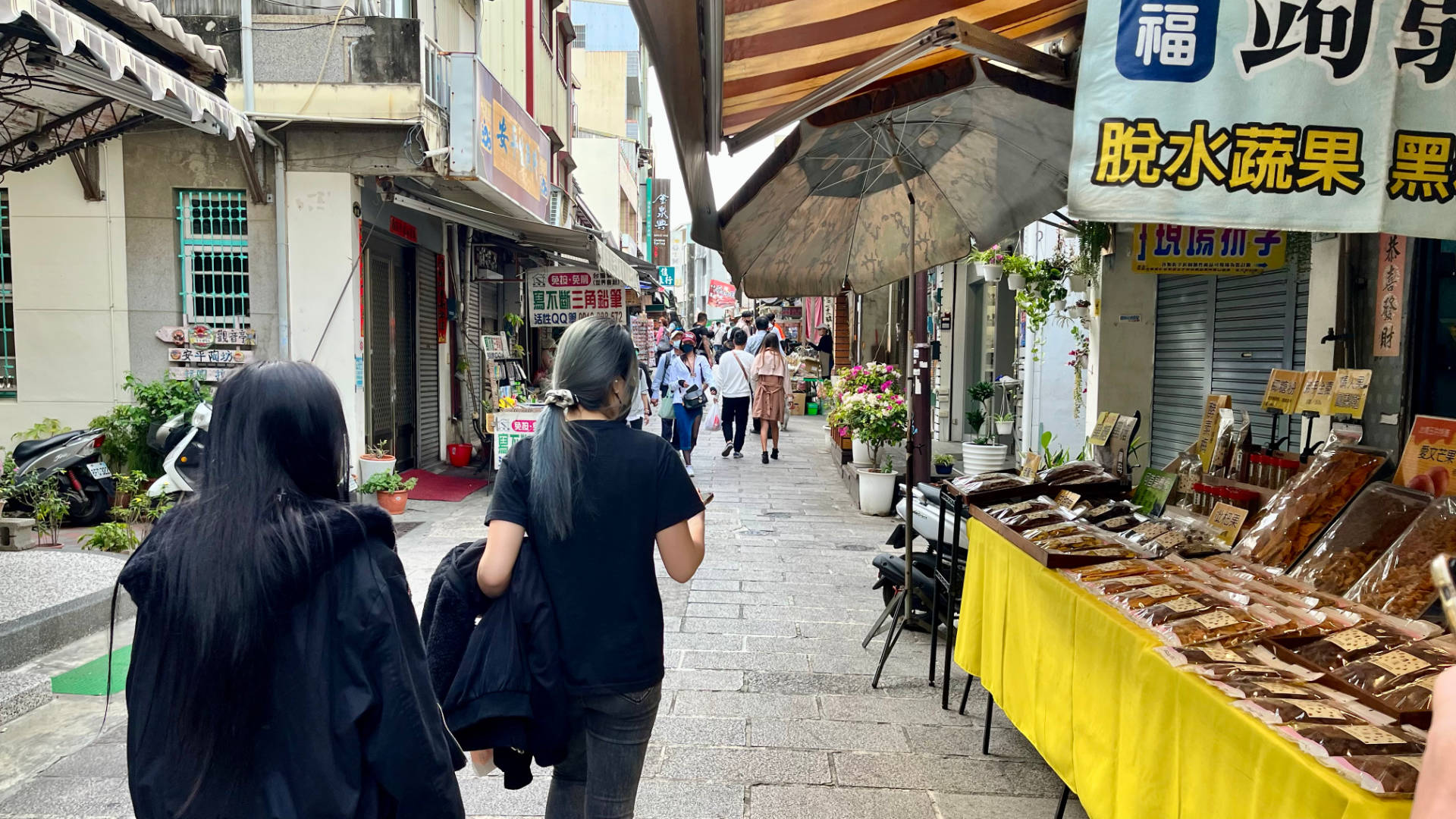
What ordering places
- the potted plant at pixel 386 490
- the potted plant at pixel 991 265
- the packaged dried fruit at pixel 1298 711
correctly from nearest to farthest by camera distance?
1. the packaged dried fruit at pixel 1298 711
2. the potted plant at pixel 386 490
3. the potted plant at pixel 991 265

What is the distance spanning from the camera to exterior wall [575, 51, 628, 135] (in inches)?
1293

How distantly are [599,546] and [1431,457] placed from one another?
2.93 meters

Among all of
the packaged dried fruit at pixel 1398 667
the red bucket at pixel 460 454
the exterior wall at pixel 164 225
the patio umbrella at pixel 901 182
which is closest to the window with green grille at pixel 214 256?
the exterior wall at pixel 164 225

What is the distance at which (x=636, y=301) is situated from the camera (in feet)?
64.6

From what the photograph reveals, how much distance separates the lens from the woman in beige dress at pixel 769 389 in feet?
48.3

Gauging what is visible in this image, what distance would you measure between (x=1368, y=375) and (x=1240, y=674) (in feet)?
6.14

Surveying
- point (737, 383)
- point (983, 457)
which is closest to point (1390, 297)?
point (983, 457)

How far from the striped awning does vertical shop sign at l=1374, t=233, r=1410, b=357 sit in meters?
2.19

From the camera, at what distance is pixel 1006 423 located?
1267 centimetres

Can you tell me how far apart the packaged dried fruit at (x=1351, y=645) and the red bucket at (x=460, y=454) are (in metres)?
12.2

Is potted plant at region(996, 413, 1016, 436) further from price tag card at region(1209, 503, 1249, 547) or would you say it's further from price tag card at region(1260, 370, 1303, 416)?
price tag card at region(1209, 503, 1249, 547)

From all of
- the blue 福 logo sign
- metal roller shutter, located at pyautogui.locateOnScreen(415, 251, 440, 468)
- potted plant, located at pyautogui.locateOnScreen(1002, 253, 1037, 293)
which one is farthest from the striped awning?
metal roller shutter, located at pyautogui.locateOnScreen(415, 251, 440, 468)

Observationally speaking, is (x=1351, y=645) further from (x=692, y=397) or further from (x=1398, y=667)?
(x=692, y=397)

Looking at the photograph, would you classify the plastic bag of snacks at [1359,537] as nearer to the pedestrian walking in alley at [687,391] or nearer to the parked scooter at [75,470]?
the parked scooter at [75,470]
